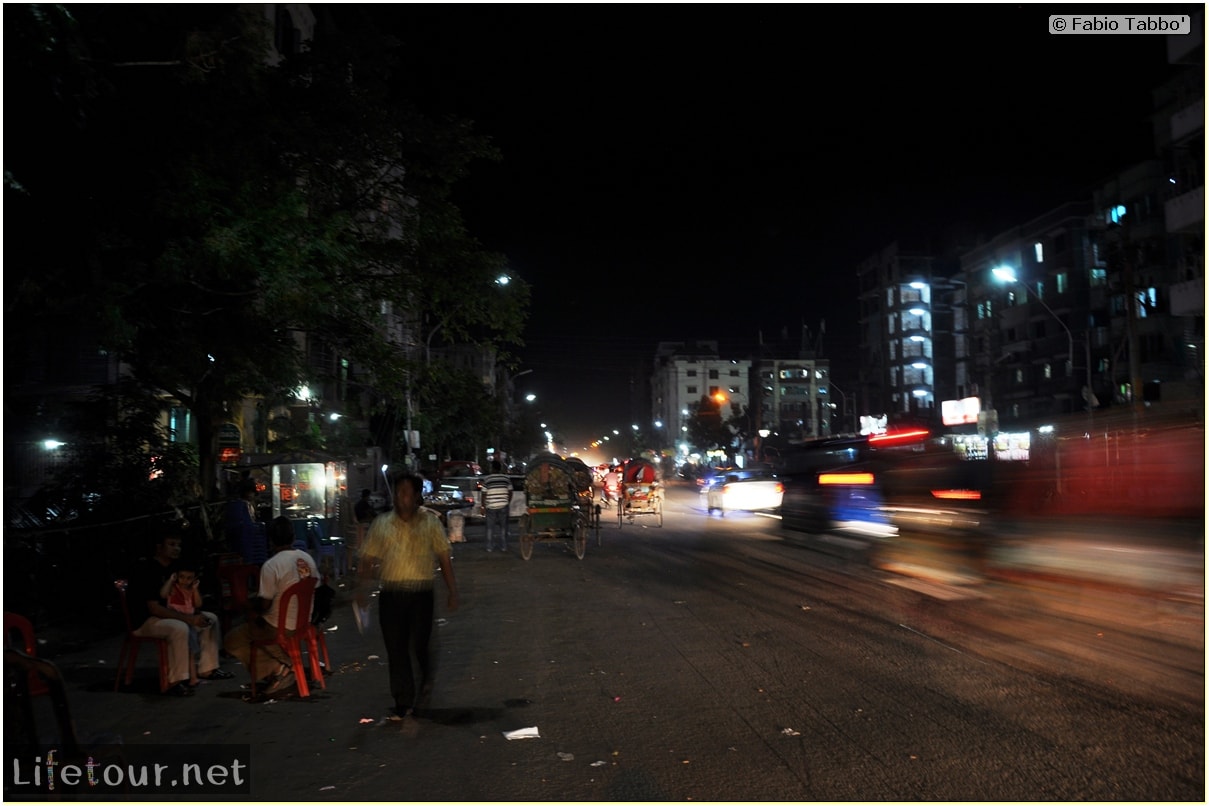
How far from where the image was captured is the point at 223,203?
14078 millimetres

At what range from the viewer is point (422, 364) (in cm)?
1992

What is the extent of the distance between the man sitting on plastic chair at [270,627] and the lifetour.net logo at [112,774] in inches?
72.2

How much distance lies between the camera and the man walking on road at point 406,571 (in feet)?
25.1

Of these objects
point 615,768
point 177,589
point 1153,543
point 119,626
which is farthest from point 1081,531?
point 119,626

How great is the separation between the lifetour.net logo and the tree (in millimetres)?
5249

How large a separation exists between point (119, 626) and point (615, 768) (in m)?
8.75

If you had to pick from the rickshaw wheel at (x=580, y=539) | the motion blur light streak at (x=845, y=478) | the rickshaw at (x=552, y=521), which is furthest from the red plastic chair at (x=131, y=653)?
the motion blur light streak at (x=845, y=478)

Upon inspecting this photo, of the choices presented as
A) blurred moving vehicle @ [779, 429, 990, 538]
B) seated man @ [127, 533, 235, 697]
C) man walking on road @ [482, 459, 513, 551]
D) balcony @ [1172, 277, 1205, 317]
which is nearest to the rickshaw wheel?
man walking on road @ [482, 459, 513, 551]

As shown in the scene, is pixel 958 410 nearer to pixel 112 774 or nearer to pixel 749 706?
pixel 749 706

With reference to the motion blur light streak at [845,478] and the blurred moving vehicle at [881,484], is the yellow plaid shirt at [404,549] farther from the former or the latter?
the motion blur light streak at [845,478]

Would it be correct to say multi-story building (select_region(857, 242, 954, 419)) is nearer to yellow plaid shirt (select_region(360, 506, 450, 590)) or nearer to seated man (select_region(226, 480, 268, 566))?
seated man (select_region(226, 480, 268, 566))

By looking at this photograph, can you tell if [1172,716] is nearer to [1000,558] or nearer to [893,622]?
[893,622]

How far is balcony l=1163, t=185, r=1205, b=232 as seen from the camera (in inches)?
1323

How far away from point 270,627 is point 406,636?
1566 mm
